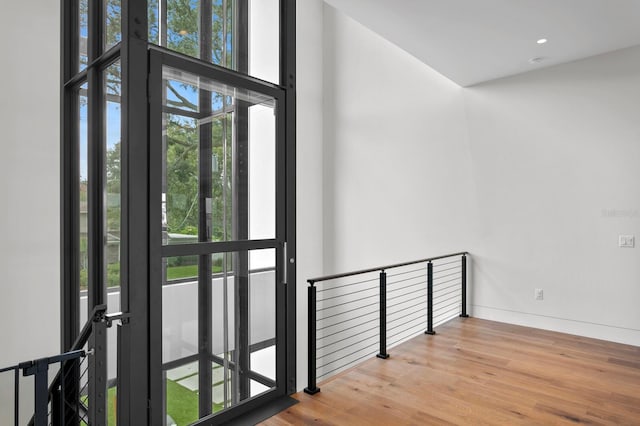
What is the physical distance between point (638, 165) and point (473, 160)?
151cm

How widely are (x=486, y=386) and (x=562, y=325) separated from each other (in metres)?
1.78

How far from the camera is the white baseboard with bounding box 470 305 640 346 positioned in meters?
3.77

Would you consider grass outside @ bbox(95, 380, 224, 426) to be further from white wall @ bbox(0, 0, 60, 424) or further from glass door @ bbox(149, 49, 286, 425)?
white wall @ bbox(0, 0, 60, 424)

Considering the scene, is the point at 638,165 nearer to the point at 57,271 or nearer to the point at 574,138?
the point at 574,138

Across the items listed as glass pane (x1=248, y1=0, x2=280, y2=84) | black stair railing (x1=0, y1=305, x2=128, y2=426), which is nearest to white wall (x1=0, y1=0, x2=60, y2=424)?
black stair railing (x1=0, y1=305, x2=128, y2=426)

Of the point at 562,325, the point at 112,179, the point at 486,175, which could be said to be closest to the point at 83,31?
the point at 112,179

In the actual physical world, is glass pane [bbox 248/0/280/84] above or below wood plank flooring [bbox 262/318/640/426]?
above

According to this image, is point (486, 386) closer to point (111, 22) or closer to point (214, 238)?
point (214, 238)

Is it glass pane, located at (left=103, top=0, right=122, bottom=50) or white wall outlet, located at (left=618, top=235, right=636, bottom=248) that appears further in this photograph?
white wall outlet, located at (left=618, top=235, right=636, bottom=248)

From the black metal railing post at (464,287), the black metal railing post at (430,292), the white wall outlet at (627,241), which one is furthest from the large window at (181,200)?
the white wall outlet at (627,241)

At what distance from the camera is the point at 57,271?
139 inches

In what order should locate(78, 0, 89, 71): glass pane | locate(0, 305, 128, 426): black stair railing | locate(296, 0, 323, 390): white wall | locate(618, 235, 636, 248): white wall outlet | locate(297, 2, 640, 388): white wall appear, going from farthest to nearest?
locate(296, 0, 323, 390): white wall, locate(297, 2, 640, 388): white wall, locate(618, 235, 636, 248): white wall outlet, locate(78, 0, 89, 71): glass pane, locate(0, 305, 128, 426): black stair railing

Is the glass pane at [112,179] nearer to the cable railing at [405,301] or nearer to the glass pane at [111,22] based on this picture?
the glass pane at [111,22]

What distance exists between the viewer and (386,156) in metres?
5.48
